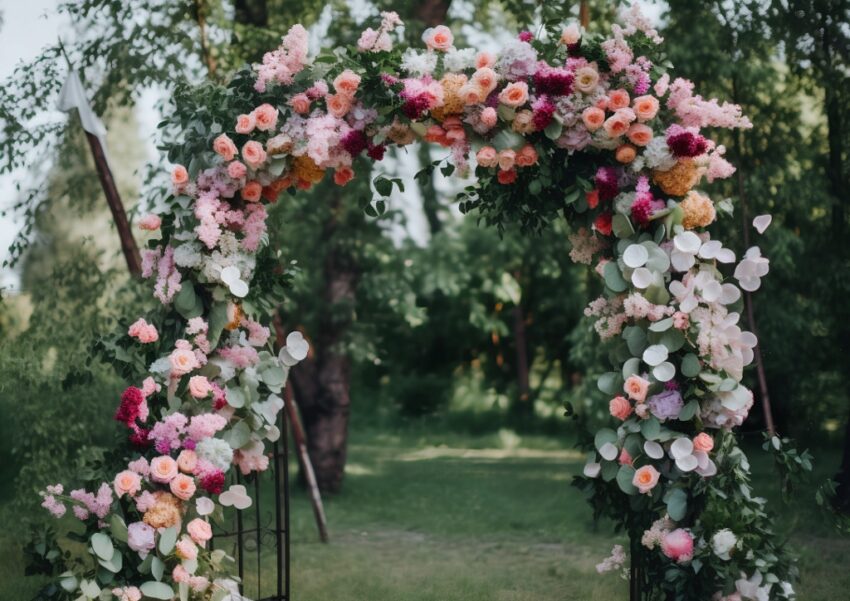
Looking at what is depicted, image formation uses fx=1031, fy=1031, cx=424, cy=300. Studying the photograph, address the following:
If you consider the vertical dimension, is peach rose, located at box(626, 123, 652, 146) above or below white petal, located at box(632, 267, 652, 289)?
above

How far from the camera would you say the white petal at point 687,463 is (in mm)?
3926

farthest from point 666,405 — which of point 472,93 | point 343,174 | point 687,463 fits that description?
point 343,174

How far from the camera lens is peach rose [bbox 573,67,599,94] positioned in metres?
4.12

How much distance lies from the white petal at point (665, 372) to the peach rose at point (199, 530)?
1.88m

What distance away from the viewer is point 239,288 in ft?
14.2

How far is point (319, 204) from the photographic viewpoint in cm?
956

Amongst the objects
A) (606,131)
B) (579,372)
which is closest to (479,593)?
(606,131)

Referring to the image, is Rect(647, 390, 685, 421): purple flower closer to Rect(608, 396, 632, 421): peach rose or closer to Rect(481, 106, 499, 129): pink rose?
Rect(608, 396, 632, 421): peach rose

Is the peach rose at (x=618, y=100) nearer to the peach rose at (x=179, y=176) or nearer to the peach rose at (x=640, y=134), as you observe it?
the peach rose at (x=640, y=134)

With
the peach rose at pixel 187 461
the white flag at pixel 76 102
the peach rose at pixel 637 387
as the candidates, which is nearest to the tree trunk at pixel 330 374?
the white flag at pixel 76 102

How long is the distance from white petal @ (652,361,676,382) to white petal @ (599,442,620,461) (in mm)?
325

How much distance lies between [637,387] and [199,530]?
1820 millimetres

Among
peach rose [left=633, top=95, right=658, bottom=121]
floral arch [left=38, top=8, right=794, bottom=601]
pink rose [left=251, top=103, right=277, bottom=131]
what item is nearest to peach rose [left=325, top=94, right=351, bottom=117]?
floral arch [left=38, top=8, right=794, bottom=601]

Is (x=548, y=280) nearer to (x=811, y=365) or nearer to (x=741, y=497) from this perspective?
(x=811, y=365)
